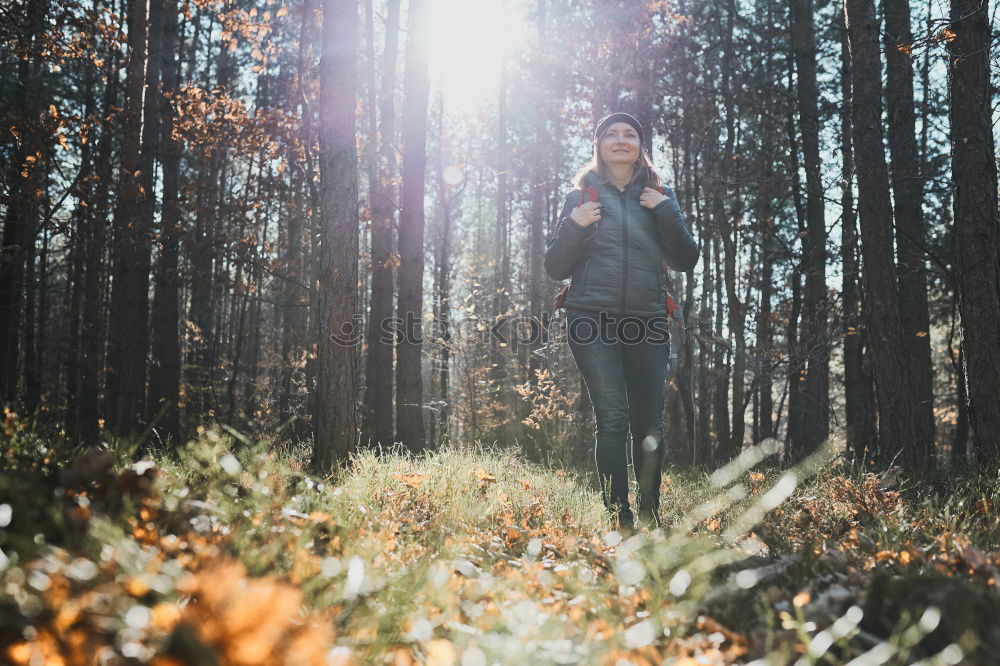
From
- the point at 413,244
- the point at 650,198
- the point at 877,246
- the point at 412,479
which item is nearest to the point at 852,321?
the point at 877,246

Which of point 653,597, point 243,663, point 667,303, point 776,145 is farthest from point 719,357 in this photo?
point 243,663

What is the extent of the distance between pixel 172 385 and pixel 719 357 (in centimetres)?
1149

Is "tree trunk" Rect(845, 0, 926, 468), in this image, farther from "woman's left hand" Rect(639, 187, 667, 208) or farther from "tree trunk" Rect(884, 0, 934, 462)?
"woman's left hand" Rect(639, 187, 667, 208)

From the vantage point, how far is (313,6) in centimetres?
1291

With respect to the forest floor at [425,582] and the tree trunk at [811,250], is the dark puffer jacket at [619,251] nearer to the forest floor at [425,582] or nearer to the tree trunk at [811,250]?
the forest floor at [425,582]

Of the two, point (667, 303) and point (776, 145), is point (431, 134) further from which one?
point (667, 303)

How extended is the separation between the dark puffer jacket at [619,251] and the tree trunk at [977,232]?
334 cm

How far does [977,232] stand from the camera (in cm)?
568

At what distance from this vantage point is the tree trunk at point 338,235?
5.22m

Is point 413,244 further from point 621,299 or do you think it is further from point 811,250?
point 811,250

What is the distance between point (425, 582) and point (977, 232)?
5782mm

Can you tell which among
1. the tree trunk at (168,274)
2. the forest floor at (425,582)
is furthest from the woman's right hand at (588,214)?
the tree trunk at (168,274)

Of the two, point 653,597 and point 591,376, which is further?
point 591,376

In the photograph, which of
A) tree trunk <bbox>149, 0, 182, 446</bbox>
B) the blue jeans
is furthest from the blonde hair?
tree trunk <bbox>149, 0, 182, 446</bbox>
